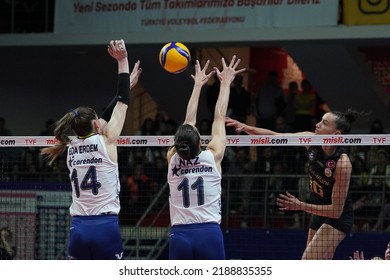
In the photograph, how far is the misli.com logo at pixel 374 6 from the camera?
17672 mm

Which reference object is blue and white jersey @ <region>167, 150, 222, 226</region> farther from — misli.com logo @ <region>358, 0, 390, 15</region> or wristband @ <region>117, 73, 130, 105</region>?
misli.com logo @ <region>358, 0, 390, 15</region>

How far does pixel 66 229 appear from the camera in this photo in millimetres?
16516

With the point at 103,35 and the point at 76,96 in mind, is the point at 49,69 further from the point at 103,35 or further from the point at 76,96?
the point at 103,35

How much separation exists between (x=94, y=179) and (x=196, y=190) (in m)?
0.93

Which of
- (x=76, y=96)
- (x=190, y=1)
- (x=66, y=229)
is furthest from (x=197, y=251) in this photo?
(x=76, y=96)

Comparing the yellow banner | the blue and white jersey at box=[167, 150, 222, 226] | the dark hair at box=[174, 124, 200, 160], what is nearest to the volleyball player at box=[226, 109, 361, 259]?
the blue and white jersey at box=[167, 150, 222, 226]

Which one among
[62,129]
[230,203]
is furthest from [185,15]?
[62,129]

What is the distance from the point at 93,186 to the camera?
369 inches

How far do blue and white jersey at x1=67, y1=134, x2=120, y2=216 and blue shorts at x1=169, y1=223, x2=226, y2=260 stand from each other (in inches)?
26.7

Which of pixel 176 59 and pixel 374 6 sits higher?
pixel 374 6

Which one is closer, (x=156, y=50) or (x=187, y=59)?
(x=187, y=59)

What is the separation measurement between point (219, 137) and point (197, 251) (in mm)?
1073

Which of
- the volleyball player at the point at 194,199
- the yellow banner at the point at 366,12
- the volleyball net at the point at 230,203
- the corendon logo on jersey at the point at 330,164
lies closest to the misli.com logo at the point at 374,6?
the yellow banner at the point at 366,12

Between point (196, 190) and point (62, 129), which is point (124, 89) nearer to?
point (62, 129)
